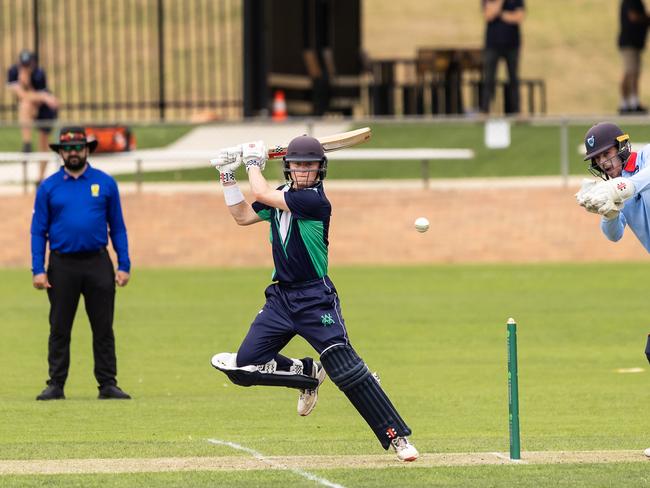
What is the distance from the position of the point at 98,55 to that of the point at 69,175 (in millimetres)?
43024

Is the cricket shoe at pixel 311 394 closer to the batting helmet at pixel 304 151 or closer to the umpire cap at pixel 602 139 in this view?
the batting helmet at pixel 304 151

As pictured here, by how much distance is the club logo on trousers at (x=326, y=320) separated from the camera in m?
10.2

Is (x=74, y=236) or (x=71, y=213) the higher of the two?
(x=71, y=213)

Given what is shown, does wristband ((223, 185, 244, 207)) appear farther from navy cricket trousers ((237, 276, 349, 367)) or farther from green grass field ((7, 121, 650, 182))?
green grass field ((7, 121, 650, 182))

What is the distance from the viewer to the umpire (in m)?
13.6

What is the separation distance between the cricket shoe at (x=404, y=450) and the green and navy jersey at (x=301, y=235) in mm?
1087

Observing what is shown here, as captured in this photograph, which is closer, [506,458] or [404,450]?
[404,450]

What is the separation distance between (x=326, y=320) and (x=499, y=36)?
17.2 metres

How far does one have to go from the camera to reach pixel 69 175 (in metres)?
13.7

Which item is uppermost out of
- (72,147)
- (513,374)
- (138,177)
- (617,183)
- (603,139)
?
(603,139)

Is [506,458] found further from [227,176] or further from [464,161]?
[464,161]

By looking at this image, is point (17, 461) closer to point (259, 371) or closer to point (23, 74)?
point (259, 371)

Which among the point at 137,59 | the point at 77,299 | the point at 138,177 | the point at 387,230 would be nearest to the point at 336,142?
the point at 77,299

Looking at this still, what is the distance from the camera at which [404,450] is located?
10.2m
